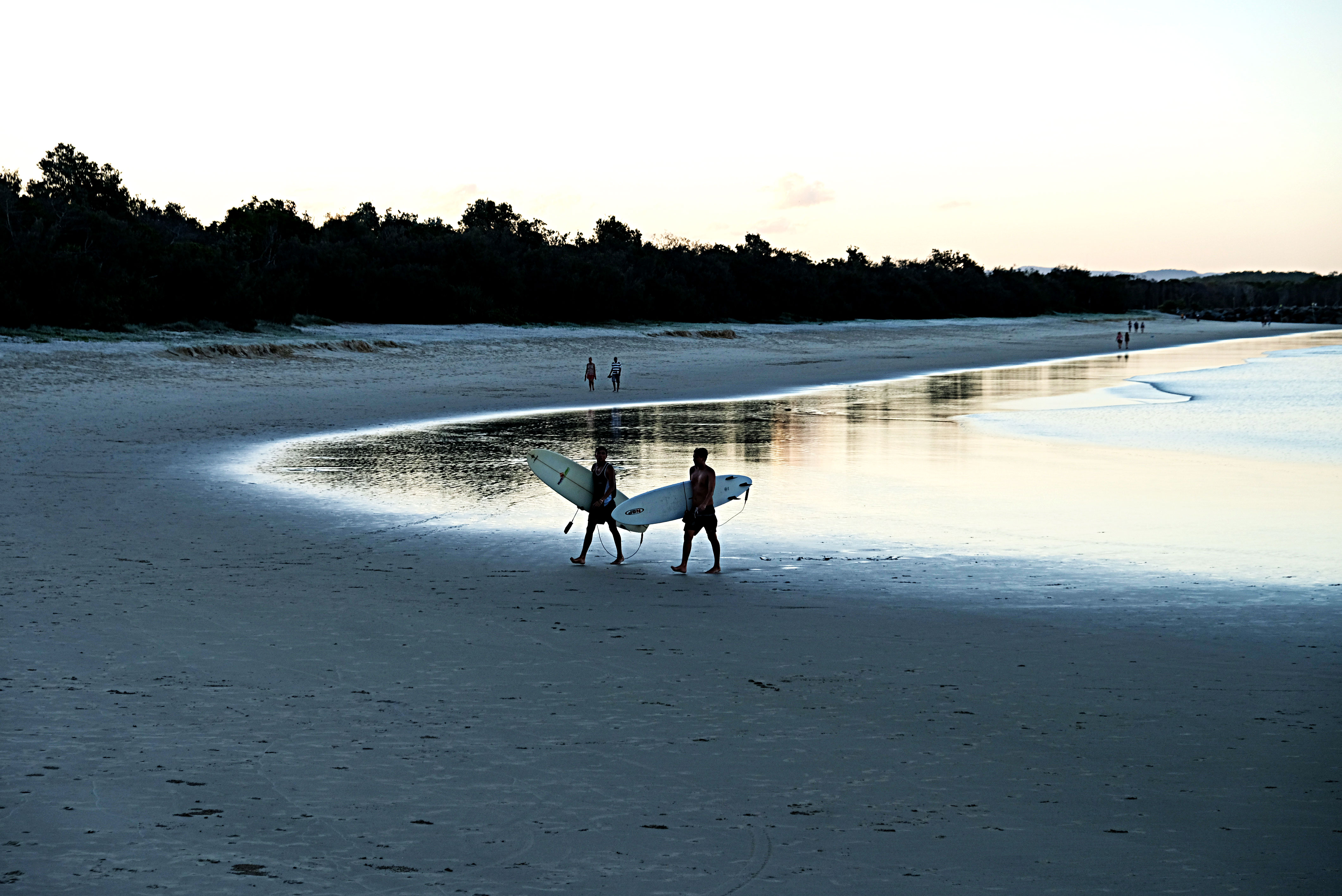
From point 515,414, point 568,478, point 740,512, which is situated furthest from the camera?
point 515,414

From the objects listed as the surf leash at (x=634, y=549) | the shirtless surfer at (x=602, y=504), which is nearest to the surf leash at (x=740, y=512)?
the surf leash at (x=634, y=549)

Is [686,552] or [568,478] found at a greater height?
[568,478]

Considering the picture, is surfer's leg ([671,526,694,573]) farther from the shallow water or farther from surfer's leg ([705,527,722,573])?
the shallow water

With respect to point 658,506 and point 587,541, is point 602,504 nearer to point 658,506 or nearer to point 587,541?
point 587,541

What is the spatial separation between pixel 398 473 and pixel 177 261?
32946mm

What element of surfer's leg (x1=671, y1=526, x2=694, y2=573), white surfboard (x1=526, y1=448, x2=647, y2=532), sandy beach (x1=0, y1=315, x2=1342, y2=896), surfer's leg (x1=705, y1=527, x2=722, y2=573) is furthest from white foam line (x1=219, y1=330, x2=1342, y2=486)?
surfer's leg (x1=705, y1=527, x2=722, y2=573)

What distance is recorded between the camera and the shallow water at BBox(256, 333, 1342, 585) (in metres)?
12.9

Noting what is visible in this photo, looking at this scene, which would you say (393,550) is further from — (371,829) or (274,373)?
(274,373)

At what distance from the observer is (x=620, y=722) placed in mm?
6969

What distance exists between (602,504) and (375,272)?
177 feet

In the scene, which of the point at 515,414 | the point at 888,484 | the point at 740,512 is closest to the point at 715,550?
the point at 740,512

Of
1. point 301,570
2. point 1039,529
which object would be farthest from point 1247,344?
point 301,570

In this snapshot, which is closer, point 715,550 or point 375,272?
point 715,550

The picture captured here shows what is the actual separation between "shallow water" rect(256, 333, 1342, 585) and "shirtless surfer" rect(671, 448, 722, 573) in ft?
4.38
